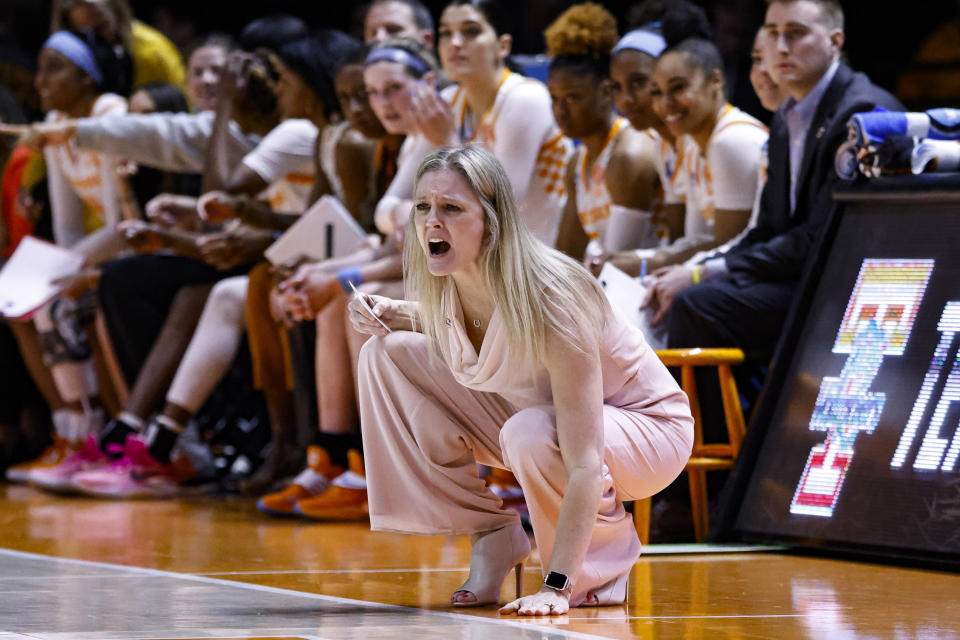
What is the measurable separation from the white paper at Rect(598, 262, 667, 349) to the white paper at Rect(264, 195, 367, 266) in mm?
1201

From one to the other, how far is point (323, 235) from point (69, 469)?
5.73ft

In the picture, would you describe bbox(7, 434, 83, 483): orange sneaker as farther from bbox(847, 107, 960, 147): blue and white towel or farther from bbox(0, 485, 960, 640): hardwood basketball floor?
bbox(847, 107, 960, 147): blue and white towel

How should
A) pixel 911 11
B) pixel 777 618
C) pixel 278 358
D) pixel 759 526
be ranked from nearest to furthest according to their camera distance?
pixel 777 618
pixel 759 526
pixel 278 358
pixel 911 11

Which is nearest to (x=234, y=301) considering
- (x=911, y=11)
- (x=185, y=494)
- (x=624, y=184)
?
(x=185, y=494)

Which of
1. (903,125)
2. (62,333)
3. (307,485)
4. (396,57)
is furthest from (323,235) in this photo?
(903,125)

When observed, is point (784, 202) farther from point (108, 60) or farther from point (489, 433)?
point (108, 60)

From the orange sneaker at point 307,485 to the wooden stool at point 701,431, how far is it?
1.46 metres

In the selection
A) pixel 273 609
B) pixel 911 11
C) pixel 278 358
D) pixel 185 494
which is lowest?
pixel 185 494

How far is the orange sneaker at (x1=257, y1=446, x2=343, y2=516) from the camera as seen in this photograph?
5.12 m

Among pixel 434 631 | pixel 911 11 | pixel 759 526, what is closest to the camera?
pixel 434 631

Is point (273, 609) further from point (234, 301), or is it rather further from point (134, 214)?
point (134, 214)

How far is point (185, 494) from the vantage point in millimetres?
6051

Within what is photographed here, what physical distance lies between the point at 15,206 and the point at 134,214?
39.7 inches

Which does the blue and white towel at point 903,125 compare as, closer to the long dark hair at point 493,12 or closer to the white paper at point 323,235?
the long dark hair at point 493,12
